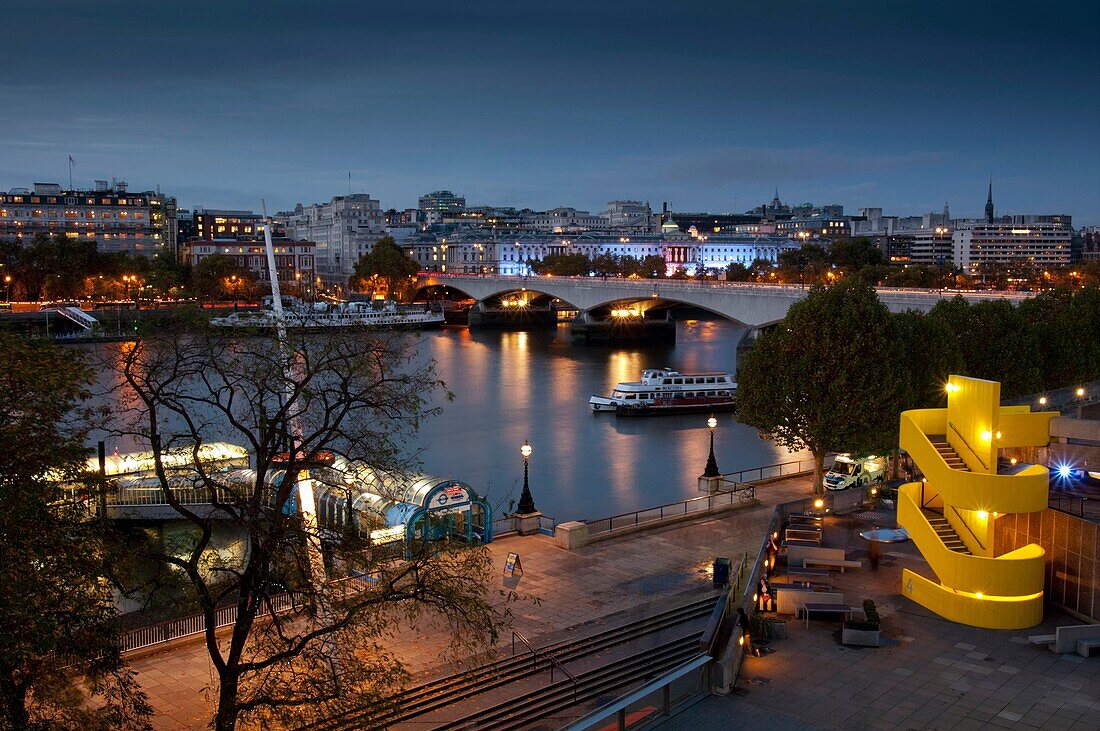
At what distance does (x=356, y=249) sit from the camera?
15300 cm

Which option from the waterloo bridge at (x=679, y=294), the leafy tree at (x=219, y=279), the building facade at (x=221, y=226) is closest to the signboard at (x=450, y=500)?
the waterloo bridge at (x=679, y=294)

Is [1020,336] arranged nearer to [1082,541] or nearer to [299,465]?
[1082,541]

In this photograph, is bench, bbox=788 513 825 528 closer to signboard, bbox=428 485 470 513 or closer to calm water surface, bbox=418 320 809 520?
signboard, bbox=428 485 470 513

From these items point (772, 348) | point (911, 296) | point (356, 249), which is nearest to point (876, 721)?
point (772, 348)

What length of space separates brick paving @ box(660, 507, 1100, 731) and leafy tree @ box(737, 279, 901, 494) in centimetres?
992

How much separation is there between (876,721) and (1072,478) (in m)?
6.81

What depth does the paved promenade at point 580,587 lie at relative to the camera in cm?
1258

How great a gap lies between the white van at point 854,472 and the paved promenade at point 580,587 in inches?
189

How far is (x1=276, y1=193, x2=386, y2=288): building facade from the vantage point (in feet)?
503

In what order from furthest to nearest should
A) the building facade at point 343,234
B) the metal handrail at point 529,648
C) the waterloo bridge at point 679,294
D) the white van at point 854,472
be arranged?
the building facade at point 343,234
the waterloo bridge at point 679,294
the white van at point 854,472
the metal handrail at point 529,648

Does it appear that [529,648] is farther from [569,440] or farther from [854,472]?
[569,440]

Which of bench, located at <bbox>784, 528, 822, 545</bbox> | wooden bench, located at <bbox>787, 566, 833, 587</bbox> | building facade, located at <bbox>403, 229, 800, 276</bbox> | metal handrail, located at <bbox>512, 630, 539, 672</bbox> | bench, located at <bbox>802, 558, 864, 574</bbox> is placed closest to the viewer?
A: metal handrail, located at <bbox>512, 630, 539, 672</bbox>

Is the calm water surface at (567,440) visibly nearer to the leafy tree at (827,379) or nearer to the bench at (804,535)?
the leafy tree at (827,379)

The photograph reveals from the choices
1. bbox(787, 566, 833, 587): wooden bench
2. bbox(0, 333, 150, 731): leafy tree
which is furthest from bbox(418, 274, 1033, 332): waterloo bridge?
bbox(0, 333, 150, 731): leafy tree
